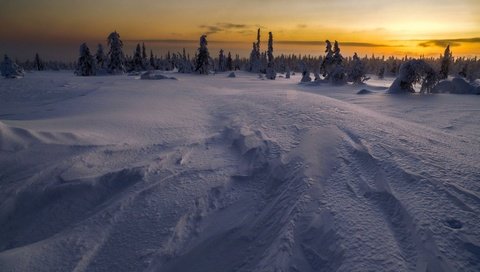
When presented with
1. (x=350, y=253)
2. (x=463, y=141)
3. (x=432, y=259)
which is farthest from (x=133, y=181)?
(x=463, y=141)

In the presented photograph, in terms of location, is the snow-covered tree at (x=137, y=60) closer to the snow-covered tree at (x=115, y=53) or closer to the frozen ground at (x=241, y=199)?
the snow-covered tree at (x=115, y=53)

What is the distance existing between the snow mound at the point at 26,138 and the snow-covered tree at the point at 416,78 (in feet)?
62.1

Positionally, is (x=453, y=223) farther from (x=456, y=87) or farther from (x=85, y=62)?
(x=85, y=62)

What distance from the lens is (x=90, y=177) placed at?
15.8 ft

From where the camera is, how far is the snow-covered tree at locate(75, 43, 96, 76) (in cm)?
4478

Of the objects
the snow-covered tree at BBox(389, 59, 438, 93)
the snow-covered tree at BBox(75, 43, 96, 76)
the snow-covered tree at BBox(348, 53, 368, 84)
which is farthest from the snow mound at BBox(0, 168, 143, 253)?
the snow-covered tree at BBox(75, 43, 96, 76)

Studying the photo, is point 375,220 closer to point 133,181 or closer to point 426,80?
point 133,181

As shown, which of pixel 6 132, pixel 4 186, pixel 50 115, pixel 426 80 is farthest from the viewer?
pixel 426 80

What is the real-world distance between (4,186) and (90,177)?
1.25 m

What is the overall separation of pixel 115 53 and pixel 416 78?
46.7 meters

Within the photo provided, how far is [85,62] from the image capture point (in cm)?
4534

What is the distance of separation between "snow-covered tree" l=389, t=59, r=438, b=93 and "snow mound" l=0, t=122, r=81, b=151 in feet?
62.1

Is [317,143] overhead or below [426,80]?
below

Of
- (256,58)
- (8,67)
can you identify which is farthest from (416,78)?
(256,58)
